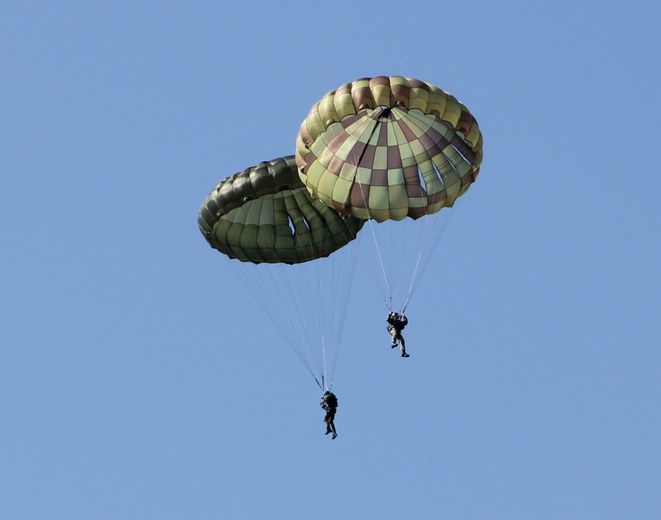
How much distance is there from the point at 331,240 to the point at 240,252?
7.37ft

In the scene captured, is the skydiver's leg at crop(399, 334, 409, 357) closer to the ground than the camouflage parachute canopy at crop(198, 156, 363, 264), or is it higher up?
closer to the ground

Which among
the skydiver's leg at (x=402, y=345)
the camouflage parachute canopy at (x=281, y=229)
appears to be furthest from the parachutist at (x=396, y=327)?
the camouflage parachute canopy at (x=281, y=229)

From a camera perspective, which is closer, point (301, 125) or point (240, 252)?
point (301, 125)

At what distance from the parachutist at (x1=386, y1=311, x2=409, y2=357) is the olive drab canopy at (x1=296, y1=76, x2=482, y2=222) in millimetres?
2293

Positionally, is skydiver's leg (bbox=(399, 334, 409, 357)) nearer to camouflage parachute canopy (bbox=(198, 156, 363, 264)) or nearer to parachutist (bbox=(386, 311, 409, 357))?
parachutist (bbox=(386, 311, 409, 357))

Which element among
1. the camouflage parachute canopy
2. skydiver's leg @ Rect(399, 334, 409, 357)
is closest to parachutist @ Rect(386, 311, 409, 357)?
skydiver's leg @ Rect(399, 334, 409, 357)

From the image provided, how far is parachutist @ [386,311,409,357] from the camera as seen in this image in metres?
38.0

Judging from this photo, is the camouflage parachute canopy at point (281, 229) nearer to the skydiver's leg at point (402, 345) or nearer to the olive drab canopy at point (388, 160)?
the olive drab canopy at point (388, 160)

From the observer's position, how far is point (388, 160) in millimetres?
37688

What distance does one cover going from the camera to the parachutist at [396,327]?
38.0m

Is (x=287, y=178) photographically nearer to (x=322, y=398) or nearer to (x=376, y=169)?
(x=376, y=169)

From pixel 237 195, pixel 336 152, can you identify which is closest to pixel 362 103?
pixel 336 152

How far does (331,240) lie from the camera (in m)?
41.2

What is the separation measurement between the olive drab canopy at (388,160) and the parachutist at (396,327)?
2.29 metres
